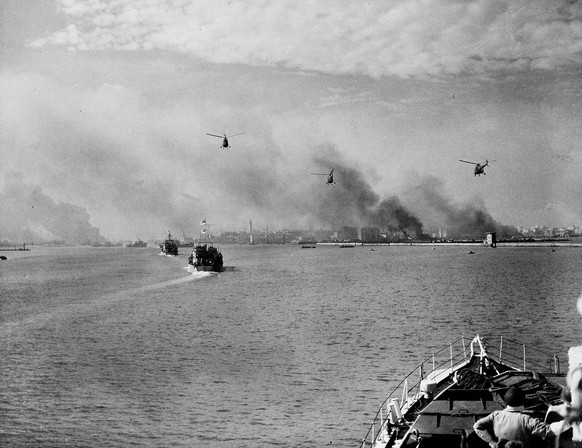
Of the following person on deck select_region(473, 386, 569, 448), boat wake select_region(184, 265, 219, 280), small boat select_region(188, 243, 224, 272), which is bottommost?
boat wake select_region(184, 265, 219, 280)

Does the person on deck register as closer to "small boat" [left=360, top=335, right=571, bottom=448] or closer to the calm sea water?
"small boat" [left=360, top=335, right=571, bottom=448]

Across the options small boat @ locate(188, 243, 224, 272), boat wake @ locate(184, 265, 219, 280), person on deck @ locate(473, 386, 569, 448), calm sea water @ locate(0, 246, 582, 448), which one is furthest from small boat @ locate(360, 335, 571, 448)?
small boat @ locate(188, 243, 224, 272)

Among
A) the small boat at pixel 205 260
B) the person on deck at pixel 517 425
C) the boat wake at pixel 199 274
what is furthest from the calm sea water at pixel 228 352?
the small boat at pixel 205 260

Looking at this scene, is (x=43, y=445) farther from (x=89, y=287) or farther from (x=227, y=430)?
(x=89, y=287)

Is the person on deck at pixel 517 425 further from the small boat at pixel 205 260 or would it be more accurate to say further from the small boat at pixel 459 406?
the small boat at pixel 205 260

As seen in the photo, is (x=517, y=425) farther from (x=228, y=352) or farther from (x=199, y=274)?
(x=199, y=274)

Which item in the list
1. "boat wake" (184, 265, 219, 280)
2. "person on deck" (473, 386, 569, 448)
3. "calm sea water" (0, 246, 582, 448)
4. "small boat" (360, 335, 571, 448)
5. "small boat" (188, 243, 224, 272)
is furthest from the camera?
"small boat" (188, 243, 224, 272)

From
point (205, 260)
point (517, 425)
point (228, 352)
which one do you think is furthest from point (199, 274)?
point (517, 425)

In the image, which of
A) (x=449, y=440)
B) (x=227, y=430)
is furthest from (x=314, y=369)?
(x=449, y=440)

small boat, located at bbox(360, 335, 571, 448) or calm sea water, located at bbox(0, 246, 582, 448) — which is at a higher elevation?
small boat, located at bbox(360, 335, 571, 448)
